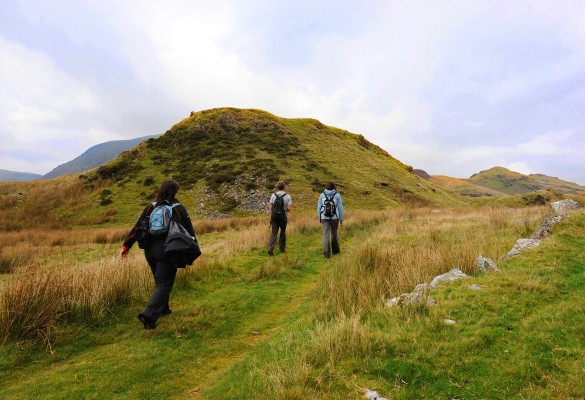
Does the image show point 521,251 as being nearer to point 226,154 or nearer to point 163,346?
point 163,346

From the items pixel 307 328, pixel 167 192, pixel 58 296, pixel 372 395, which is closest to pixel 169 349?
pixel 307 328

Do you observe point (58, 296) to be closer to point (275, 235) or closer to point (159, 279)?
point (159, 279)

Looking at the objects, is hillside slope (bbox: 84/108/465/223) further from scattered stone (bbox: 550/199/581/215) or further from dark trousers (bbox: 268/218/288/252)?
scattered stone (bbox: 550/199/581/215)

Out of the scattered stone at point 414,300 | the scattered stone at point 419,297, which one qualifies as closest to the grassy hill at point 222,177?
the scattered stone at point 419,297

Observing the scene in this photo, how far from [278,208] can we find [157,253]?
6.22 m

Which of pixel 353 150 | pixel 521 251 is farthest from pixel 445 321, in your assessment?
pixel 353 150

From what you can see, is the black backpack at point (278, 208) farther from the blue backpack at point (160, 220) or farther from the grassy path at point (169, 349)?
the blue backpack at point (160, 220)

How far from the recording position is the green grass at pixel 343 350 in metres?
3.38

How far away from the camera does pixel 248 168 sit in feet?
138

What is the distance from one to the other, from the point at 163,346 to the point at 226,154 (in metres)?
42.1

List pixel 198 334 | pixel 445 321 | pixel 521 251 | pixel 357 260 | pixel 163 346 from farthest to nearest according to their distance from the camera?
pixel 357 260 < pixel 521 251 < pixel 198 334 < pixel 163 346 < pixel 445 321

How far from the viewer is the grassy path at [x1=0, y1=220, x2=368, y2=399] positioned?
424 cm

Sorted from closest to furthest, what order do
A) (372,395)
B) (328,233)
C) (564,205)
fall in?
(372,395), (328,233), (564,205)

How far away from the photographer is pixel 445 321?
175 inches
